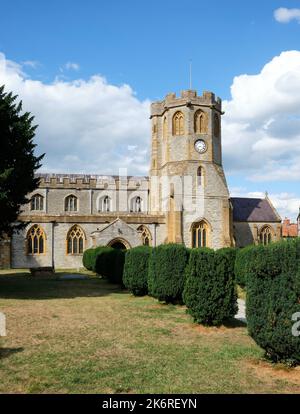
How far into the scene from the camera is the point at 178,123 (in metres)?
38.6

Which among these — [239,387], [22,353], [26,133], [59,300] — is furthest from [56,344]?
[26,133]

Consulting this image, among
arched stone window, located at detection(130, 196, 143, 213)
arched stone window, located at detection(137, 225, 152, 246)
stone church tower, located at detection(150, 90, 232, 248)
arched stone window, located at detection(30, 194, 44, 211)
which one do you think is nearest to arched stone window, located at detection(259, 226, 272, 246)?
stone church tower, located at detection(150, 90, 232, 248)

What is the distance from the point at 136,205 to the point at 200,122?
12753 mm

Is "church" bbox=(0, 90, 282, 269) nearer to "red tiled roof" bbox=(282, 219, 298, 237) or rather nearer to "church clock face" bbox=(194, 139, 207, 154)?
"church clock face" bbox=(194, 139, 207, 154)

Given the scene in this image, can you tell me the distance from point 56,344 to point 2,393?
3203mm

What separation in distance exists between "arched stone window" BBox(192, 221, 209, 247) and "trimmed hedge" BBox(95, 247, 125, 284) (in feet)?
38.8

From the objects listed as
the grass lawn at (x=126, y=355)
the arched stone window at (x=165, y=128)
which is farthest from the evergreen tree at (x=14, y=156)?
the arched stone window at (x=165, y=128)

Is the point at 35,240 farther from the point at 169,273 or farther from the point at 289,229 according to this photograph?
the point at 289,229

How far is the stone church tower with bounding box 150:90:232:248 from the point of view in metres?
36.5

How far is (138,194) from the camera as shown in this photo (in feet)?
154

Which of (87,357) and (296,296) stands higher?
(296,296)

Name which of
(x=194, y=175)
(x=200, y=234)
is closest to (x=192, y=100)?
(x=194, y=175)

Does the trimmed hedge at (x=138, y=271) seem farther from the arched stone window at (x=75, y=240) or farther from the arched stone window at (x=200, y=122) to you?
the arched stone window at (x=200, y=122)

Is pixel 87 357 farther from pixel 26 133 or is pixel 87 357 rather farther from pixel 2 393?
pixel 26 133
